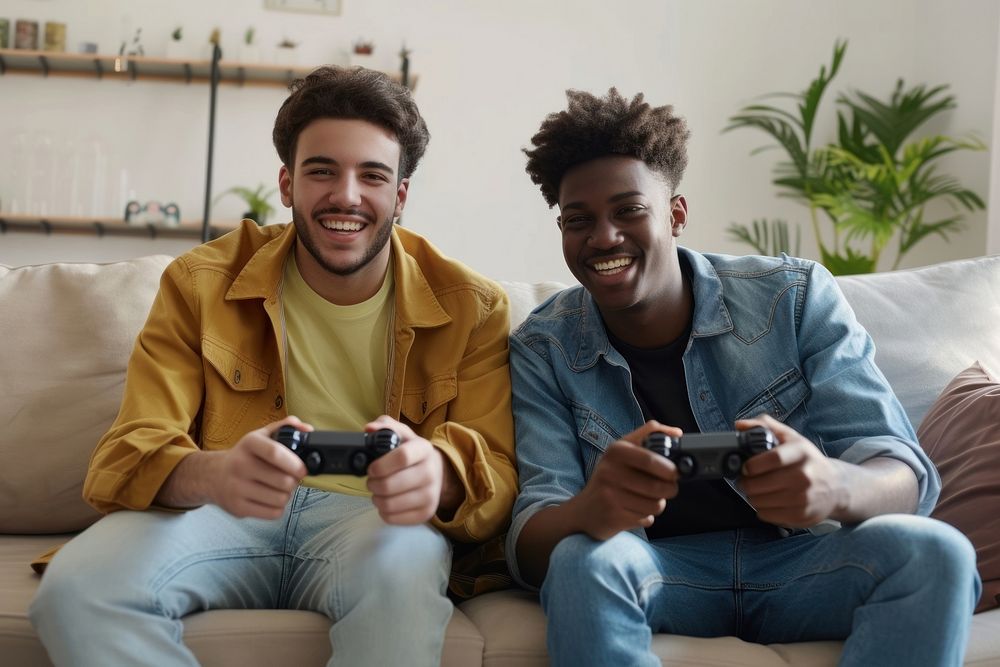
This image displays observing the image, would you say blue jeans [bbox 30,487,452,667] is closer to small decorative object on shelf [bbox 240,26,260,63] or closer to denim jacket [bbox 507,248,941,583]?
denim jacket [bbox 507,248,941,583]

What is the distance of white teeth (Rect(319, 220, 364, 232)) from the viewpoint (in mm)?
1602

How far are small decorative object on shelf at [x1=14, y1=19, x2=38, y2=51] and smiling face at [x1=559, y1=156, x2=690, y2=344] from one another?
10.1 ft

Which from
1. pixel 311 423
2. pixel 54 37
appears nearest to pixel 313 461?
pixel 311 423

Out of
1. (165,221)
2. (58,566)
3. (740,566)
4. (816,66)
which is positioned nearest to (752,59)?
(816,66)

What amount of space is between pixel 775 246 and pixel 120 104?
8.69 feet

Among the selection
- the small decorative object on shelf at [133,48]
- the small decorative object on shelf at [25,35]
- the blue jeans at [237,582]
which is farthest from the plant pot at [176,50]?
the blue jeans at [237,582]

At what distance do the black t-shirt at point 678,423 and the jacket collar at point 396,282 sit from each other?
0.29m

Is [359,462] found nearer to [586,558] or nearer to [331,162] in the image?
[586,558]

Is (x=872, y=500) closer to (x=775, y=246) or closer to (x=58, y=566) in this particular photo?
(x=58, y=566)

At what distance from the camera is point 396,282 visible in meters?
1.67

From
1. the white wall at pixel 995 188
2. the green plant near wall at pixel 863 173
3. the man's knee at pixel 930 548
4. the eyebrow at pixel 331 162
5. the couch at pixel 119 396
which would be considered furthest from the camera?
the green plant near wall at pixel 863 173

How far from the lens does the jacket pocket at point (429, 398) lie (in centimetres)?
157

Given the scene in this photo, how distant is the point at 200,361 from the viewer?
60.6 inches

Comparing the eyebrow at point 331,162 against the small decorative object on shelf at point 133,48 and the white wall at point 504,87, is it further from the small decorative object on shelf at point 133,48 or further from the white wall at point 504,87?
the small decorative object on shelf at point 133,48
